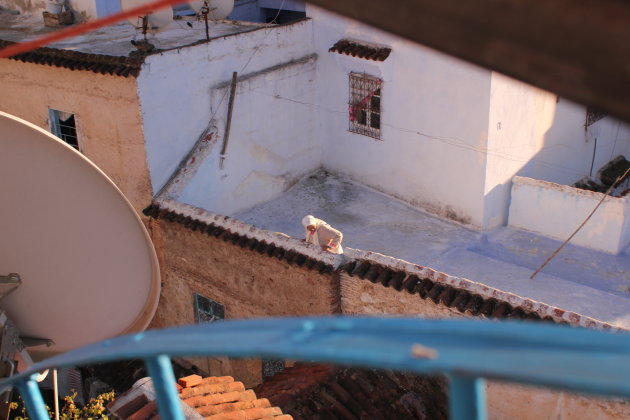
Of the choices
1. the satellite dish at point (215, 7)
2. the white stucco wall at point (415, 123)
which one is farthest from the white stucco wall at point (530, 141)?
the satellite dish at point (215, 7)

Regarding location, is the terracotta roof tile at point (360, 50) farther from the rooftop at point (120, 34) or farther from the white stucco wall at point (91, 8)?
the white stucco wall at point (91, 8)

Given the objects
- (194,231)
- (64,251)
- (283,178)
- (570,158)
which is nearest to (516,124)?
(570,158)

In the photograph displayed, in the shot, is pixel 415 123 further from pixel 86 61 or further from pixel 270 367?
pixel 86 61

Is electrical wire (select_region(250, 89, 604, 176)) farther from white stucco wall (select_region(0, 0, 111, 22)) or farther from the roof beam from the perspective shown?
the roof beam

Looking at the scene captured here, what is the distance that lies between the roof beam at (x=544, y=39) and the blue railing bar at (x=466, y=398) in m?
0.54

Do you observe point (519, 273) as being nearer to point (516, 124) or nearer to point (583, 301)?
point (583, 301)

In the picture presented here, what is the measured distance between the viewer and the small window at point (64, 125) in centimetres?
1230

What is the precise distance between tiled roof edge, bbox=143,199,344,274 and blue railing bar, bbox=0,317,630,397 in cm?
820

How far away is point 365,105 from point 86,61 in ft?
15.9

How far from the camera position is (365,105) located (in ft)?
43.3

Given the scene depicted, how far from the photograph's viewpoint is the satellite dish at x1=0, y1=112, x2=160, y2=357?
18.7ft

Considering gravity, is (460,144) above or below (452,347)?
below

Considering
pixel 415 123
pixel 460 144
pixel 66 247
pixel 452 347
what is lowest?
pixel 460 144

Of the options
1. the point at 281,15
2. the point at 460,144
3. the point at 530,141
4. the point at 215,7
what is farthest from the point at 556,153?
the point at 281,15
